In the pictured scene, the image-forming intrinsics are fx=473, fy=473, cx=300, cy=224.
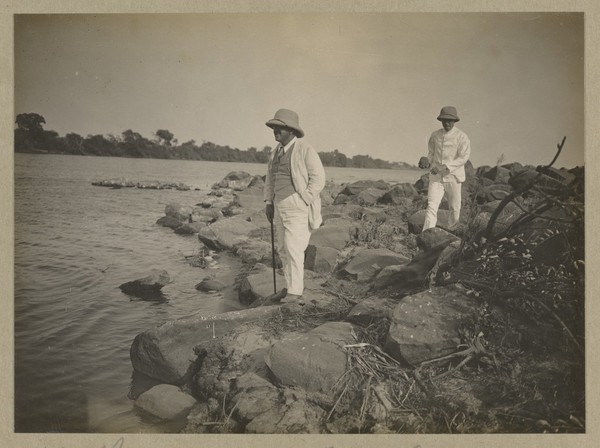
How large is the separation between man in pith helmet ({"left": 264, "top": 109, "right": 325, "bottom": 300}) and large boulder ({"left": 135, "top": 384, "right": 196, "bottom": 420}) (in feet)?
3.76

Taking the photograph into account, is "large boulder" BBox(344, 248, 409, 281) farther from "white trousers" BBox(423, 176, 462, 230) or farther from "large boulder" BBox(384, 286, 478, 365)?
"large boulder" BBox(384, 286, 478, 365)

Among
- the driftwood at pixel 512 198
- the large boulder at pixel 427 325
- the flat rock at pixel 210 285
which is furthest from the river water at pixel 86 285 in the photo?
the large boulder at pixel 427 325

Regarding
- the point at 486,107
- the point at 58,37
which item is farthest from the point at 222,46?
the point at 486,107

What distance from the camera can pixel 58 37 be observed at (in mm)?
4133

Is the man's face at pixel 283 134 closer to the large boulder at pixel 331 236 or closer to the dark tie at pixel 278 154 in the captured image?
the dark tie at pixel 278 154

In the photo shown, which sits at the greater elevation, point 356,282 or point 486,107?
point 486,107

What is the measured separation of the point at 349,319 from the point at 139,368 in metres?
1.76

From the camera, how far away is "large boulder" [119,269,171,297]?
421 cm

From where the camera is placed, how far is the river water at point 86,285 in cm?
389

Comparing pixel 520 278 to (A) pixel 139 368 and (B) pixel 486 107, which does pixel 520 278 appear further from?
(A) pixel 139 368

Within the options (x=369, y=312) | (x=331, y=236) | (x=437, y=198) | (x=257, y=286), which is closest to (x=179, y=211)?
(x=257, y=286)

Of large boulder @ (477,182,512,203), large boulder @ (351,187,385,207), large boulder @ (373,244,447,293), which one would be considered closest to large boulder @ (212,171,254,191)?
large boulder @ (351,187,385,207)

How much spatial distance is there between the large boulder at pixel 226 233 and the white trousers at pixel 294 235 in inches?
34.9
